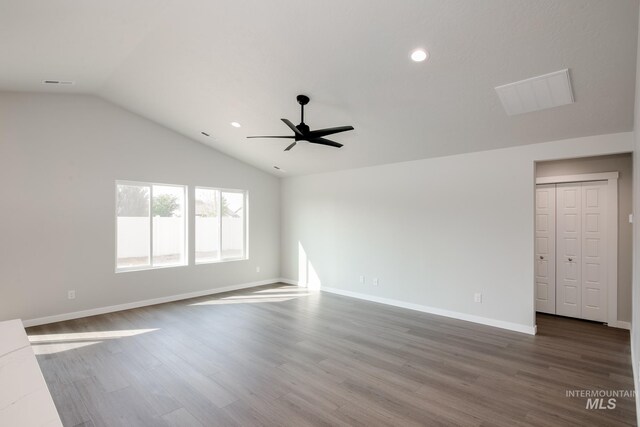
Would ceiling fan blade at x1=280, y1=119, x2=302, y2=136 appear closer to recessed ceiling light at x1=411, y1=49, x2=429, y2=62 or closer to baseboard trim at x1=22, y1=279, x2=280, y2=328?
recessed ceiling light at x1=411, y1=49, x2=429, y2=62

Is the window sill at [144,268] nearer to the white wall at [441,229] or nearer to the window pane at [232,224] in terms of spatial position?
the window pane at [232,224]

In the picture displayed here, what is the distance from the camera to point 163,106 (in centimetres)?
516

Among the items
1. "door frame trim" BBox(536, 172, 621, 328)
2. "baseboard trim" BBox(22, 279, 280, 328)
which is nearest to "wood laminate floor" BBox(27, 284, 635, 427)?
"baseboard trim" BBox(22, 279, 280, 328)

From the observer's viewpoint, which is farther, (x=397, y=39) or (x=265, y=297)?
(x=265, y=297)

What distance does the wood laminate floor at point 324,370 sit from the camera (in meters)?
2.54

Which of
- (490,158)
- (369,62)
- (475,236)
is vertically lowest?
(475,236)

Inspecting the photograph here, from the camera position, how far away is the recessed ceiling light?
3027mm

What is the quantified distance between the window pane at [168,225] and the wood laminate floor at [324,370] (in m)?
1.31

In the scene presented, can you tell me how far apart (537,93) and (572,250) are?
3092mm

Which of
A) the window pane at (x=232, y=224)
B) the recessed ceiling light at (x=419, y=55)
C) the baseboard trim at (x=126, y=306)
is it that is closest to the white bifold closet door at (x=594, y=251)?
the recessed ceiling light at (x=419, y=55)

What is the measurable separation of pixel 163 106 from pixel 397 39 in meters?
3.97

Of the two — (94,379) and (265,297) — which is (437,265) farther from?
(94,379)

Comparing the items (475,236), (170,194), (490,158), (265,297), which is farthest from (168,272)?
(490,158)

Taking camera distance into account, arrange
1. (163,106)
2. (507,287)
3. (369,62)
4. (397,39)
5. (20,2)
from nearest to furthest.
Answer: (20,2)
(397,39)
(369,62)
(507,287)
(163,106)
